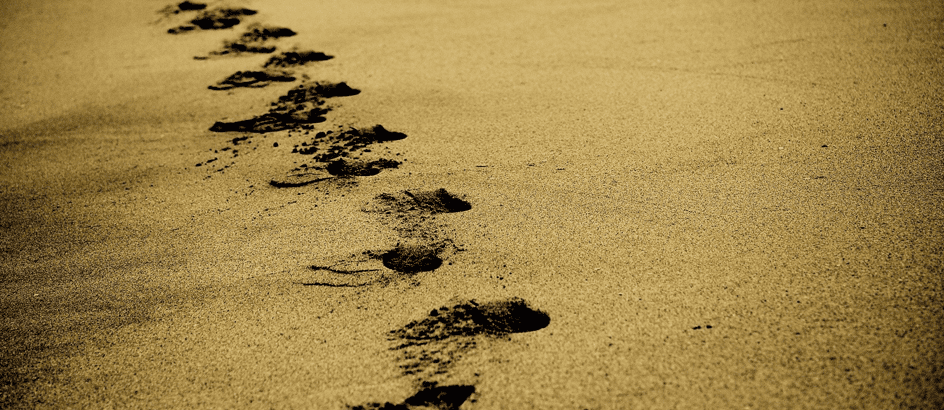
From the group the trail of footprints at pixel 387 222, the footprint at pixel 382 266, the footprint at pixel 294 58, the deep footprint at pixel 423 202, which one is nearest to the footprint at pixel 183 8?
the trail of footprints at pixel 387 222

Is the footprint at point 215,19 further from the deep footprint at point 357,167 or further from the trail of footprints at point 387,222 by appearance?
the deep footprint at point 357,167

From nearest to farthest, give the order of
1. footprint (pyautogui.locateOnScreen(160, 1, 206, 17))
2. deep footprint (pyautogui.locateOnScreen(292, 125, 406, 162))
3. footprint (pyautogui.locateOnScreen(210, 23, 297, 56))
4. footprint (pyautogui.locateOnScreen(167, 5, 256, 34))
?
deep footprint (pyautogui.locateOnScreen(292, 125, 406, 162)), footprint (pyautogui.locateOnScreen(210, 23, 297, 56)), footprint (pyautogui.locateOnScreen(167, 5, 256, 34)), footprint (pyautogui.locateOnScreen(160, 1, 206, 17))

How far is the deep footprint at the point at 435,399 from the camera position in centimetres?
113

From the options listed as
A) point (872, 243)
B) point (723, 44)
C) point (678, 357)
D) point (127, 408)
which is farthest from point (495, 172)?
point (723, 44)

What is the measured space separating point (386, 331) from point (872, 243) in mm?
1345

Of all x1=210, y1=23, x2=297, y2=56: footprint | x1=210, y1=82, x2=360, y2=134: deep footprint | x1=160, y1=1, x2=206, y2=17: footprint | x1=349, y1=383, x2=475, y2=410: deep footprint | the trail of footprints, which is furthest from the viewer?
x1=160, y1=1, x2=206, y2=17: footprint

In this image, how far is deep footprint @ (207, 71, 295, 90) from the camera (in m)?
2.71

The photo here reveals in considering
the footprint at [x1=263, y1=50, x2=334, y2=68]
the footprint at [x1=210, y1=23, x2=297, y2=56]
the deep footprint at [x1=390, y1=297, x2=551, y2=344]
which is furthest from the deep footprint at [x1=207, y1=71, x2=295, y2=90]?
the deep footprint at [x1=390, y1=297, x2=551, y2=344]

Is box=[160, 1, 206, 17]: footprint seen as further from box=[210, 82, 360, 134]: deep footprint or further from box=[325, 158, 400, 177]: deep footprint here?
box=[325, 158, 400, 177]: deep footprint

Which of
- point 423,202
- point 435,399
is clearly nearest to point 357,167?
point 423,202

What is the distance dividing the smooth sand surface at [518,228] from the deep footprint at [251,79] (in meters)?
0.08

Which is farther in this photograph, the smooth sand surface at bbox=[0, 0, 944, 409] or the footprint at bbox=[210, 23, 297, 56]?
the footprint at bbox=[210, 23, 297, 56]

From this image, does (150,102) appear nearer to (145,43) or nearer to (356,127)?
(145,43)

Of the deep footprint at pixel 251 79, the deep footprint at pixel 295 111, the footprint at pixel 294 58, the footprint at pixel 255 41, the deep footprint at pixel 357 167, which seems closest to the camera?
the deep footprint at pixel 357 167
